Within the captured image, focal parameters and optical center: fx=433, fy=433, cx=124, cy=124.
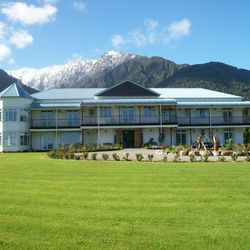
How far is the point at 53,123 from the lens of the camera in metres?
47.7

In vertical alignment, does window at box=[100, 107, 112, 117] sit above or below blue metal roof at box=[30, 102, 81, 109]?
below

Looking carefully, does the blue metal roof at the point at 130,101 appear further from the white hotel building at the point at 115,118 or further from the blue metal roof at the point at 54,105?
the blue metal roof at the point at 54,105

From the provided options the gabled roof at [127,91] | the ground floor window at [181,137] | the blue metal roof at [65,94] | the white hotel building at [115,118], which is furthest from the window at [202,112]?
the blue metal roof at [65,94]

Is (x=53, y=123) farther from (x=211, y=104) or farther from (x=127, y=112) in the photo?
(x=211, y=104)

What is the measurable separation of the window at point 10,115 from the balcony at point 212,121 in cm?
1787

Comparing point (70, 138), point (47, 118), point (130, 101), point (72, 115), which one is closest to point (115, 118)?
point (130, 101)

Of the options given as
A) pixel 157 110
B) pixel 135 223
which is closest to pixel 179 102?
pixel 157 110

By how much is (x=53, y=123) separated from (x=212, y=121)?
17.8 metres

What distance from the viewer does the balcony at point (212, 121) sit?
4869 centimetres

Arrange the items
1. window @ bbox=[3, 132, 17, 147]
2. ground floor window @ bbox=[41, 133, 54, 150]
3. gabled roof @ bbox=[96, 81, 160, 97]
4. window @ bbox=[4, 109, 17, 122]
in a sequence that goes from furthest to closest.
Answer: gabled roof @ bbox=[96, 81, 160, 97] < ground floor window @ bbox=[41, 133, 54, 150] < window @ bbox=[4, 109, 17, 122] < window @ bbox=[3, 132, 17, 147]

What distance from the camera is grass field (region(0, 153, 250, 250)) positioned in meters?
7.17

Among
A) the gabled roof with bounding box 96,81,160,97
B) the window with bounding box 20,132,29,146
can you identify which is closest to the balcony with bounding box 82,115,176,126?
the gabled roof with bounding box 96,81,160,97

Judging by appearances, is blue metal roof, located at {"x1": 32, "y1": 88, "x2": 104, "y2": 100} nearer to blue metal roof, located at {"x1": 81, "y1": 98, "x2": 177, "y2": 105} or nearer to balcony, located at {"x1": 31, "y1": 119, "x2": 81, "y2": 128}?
balcony, located at {"x1": 31, "y1": 119, "x2": 81, "y2": 128}

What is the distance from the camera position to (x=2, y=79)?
12094 cm
